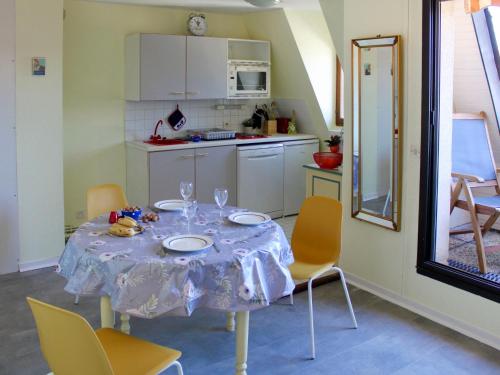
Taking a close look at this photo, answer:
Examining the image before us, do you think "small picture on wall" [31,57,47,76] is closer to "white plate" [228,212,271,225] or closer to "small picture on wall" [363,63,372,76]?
"white plate" [228,212,271,225]

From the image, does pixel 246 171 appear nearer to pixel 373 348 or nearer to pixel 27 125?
pixel 27 125

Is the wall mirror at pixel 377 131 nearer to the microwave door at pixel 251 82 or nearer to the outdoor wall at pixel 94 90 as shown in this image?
the microwave door at pixel 251 82

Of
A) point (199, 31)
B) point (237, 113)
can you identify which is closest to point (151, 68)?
point (199, 31)

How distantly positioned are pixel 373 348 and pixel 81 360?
74.2 inches

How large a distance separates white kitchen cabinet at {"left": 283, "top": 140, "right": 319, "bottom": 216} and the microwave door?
0.70m

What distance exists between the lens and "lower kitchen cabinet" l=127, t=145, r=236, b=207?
5.20m

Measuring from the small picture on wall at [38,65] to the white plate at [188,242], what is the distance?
2232mm

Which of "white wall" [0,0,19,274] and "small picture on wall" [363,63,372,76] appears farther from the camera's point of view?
"white wall" [0,0,19,274]

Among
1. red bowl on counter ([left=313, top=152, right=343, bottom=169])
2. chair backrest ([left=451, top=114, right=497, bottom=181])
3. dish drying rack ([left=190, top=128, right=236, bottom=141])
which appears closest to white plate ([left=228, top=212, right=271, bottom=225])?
red bowl on counter ([left=313, top=152, right=343, bottom=169])

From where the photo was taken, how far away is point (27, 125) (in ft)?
13.9

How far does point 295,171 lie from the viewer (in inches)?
243

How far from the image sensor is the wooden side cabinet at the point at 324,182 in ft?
14.7

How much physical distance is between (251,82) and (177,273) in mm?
3944

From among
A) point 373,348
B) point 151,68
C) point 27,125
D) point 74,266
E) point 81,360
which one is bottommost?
point 373,348
